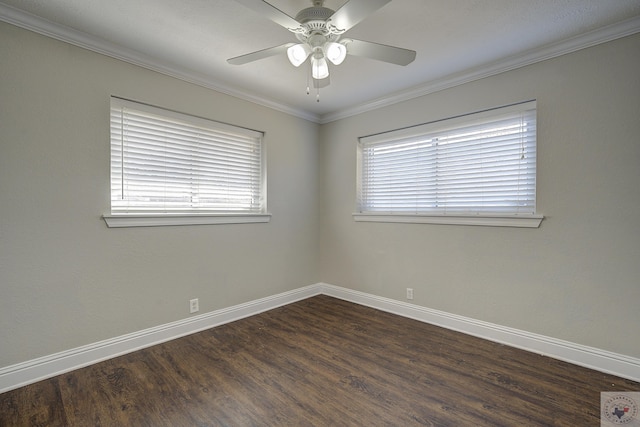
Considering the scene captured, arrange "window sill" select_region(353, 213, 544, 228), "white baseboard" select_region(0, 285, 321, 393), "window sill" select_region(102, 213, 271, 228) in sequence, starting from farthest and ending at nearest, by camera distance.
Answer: "window sill" select_region(353, 213, 544, 228), "window sill" select_region(102, 213, 271, 228), "white baseboard" select_region(0, 285, 321, 393)

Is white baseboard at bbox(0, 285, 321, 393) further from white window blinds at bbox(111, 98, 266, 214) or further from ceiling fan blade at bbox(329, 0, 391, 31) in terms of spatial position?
ceiling fan blade at bbox(329, 0, 391, 31)

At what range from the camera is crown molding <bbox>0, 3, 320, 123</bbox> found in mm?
1975

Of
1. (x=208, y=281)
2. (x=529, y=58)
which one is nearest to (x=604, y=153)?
(x=529, y=58)

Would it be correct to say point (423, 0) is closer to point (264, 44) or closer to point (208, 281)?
point (264, 44)

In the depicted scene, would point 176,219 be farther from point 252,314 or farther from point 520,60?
point 520,60

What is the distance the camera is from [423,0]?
1847 millimetres

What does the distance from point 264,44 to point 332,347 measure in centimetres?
262

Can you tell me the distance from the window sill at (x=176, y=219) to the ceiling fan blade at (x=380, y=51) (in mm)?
2070

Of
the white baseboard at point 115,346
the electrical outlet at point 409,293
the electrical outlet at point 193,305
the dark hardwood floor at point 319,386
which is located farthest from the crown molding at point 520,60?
the electrical outlet at point 193,305

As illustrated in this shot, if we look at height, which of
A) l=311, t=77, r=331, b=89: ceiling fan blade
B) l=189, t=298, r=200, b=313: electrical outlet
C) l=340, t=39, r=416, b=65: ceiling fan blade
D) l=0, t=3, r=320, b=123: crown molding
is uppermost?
l=0, t=3, r=320, b=123: crown molding

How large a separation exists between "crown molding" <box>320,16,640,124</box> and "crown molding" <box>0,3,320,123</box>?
172 centimetres

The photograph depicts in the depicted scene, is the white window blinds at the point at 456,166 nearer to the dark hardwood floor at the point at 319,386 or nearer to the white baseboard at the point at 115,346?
the dark hardwood floor at the point at 319,386

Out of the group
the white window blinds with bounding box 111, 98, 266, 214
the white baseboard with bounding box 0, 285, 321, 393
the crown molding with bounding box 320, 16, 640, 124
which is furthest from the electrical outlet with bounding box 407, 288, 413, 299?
the crown molding with bounding box 320, 16, 640, 124

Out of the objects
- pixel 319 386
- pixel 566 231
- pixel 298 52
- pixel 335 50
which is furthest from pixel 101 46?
pixel 566 231
